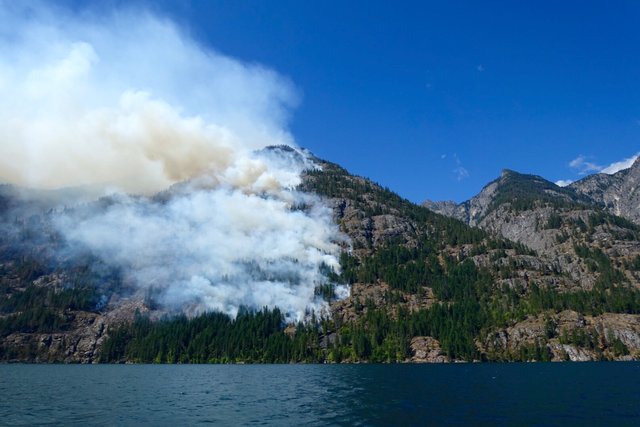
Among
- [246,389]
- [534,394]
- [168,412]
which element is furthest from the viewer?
[246,389]

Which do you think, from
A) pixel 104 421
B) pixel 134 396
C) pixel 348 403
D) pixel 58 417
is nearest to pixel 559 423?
pixel 348 403

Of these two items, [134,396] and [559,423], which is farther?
[134,396]

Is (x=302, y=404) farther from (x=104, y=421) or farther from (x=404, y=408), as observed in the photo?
(x=104, y=421)

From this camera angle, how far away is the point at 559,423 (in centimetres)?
5609

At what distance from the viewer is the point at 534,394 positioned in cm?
8619

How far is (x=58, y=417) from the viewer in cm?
6162

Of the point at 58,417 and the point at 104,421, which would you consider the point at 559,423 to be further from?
the point at 58,417

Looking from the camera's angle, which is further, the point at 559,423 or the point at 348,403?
the point at 348,403

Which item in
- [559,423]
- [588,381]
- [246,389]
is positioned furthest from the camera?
[588,381]

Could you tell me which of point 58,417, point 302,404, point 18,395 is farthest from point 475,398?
point 18,395

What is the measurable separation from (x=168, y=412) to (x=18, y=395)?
41.9 m

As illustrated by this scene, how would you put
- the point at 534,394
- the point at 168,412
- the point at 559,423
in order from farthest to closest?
the point at 534,394 < the point at 168,412 < the point at 559,423

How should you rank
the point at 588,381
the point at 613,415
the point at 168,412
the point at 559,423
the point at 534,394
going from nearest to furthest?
the point at 559,423, the point at 613,415, the point at 168,412, the point at 534,394, the point at 588,381

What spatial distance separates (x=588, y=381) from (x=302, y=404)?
80.4 m
